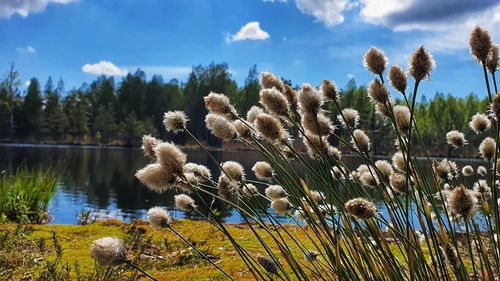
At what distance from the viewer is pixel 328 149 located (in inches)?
84.7

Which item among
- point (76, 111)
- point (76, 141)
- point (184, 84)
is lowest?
point (76, 141)

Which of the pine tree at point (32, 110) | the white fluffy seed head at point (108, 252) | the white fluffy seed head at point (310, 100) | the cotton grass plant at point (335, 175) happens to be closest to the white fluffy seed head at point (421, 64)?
the cotton grass plant at point (335, 175)

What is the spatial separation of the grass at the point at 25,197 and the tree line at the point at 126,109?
66.3 metres

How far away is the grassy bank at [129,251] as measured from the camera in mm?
3760

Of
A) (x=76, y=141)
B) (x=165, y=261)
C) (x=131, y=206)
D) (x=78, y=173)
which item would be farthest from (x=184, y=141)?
(x=165, y=261)

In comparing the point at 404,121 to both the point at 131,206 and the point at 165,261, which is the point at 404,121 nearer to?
the point at 165,261

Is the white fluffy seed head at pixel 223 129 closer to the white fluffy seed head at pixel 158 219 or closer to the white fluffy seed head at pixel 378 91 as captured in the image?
the white fluffy seed head at pixel 158 219

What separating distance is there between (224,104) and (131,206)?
16384 millimetres

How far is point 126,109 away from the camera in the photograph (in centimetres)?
9962

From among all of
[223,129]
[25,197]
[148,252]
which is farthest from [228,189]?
[25,197]

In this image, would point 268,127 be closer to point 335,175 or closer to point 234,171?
point 335,175

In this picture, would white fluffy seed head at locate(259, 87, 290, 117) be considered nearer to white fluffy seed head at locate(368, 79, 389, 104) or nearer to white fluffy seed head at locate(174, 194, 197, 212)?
Answer: white fluffy seed head at locate(368, 79, 389, 104)

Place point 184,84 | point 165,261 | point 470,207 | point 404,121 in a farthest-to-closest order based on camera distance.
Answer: point 184,84 → point 165,261 → point 404,121 → point 470,207

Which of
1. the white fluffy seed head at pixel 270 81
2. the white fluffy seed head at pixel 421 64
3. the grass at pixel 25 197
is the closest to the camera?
the white fluffy seed head at pixel 421 64
